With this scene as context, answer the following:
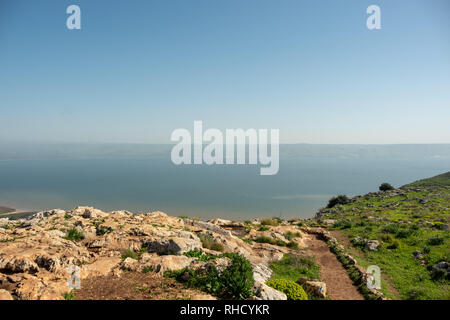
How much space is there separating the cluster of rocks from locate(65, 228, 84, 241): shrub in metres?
0.05

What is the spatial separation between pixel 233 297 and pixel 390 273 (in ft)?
34.8

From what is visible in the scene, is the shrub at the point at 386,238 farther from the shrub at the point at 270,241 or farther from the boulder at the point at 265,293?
the boulder at the point at 265,293

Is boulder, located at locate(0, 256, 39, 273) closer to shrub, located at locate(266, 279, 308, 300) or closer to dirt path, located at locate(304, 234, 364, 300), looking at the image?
shrub, located at locate(266, 279, 308, 300)

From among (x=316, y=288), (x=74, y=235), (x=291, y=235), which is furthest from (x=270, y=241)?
(x=74, y=235)

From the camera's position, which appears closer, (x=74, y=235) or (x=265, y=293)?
(x=265, y=293)

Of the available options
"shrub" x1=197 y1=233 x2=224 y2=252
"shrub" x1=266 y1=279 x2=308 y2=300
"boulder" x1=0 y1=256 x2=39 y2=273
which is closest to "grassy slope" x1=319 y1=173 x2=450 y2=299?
"shrub" x1=266 y1=279 x2=308 y2=300

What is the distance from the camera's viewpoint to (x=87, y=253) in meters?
10.2

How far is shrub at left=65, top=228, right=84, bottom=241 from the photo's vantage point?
1226 centimetres

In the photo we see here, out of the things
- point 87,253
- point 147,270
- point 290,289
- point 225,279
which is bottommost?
point 290,289

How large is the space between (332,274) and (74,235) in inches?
570

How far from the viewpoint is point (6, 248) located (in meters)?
9.14

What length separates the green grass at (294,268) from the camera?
12425 millimetres

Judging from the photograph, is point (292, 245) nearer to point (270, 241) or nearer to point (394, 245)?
point (270, 241)

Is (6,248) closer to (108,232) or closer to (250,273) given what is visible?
(108,232)
